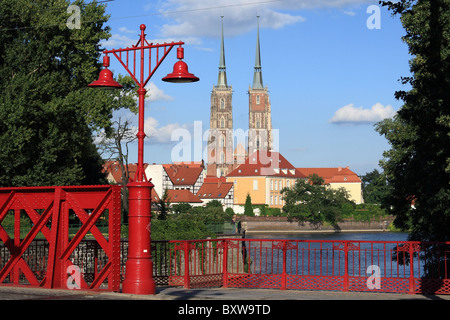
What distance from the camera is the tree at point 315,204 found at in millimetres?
119750

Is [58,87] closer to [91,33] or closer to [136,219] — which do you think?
[91,33]

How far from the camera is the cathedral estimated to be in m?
190

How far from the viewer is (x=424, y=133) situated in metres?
22.0

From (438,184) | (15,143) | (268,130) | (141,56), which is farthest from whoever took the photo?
(268,130)

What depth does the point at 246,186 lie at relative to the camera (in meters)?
149

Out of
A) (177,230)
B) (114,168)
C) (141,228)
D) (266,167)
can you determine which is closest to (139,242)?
(141,228)

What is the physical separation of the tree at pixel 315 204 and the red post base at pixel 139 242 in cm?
10696

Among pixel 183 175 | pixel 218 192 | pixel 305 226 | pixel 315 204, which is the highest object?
pixel 183 175

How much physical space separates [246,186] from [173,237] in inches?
4377

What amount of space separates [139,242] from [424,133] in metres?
11.6

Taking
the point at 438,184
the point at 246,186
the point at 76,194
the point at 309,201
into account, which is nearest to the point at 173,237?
the point at 438,184

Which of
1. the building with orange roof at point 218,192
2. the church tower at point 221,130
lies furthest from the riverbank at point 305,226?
the church tower at point 221,130

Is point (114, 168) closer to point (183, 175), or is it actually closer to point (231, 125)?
point (183, 175)
